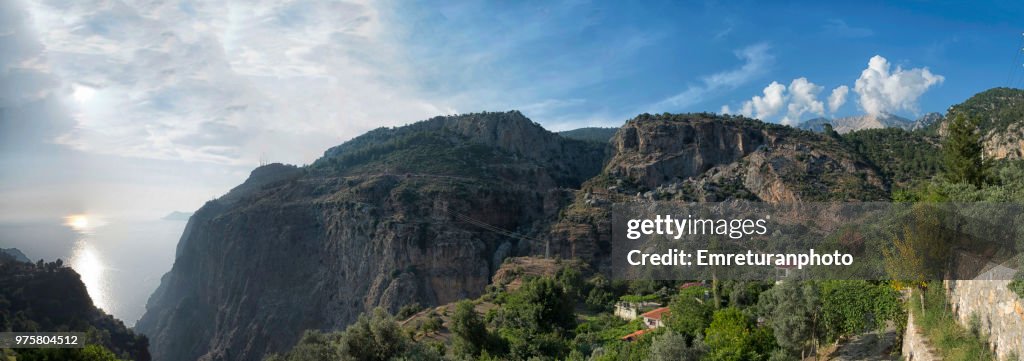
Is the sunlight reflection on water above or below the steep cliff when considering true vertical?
below

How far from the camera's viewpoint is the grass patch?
860 centimetres

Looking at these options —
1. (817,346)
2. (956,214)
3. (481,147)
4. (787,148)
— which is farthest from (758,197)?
(956,214)

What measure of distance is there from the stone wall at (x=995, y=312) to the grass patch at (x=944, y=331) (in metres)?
0.15

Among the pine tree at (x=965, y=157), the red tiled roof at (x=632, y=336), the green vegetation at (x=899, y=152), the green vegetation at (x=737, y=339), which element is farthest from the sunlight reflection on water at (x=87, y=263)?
the green vegetation at (x=899, y=152)

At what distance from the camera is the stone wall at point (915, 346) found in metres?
9.83

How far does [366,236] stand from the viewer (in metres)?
58.1

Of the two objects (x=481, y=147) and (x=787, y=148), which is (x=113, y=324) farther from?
(x=787, y=148)

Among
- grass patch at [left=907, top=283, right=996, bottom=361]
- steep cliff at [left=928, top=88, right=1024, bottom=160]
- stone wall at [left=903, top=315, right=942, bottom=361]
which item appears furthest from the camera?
steep cliff at [left=928, top=88, right=1024, bottom=160]

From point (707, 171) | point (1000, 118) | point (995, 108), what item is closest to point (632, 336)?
point (707, 171)

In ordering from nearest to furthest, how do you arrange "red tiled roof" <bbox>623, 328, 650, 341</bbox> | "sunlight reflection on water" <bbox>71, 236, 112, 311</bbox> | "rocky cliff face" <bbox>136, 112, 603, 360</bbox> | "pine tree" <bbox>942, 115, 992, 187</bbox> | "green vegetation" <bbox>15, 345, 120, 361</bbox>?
"green vegetation" <bbox>15, 345, 120, 361</bbox>, "pine tree" <bbox>942, 115, 992, 187</bbox>, "red tiled roof" <bbox>623, 328, 650, 341</bbox>, "sunlight reflection on water" <bbox>71, 236, 112, 311</bbox>, "rocky cliff face" <bbox>136, 112, 603, 360</bbox>

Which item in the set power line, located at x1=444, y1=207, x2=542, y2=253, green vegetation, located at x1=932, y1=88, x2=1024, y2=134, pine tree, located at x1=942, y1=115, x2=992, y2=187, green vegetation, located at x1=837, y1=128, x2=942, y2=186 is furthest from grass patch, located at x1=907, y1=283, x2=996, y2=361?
power line, located at x1=444, y1=207, x2=542, y2=253

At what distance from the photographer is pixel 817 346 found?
52.3ft

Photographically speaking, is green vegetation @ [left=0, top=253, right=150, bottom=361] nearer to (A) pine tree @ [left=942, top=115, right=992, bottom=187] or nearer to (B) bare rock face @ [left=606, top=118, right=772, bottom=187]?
(A) pine tree @ [left=942, top=115, right=992, bottom=187]

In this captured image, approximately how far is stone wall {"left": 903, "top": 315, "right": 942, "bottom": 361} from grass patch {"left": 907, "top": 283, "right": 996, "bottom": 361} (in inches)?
3.9
